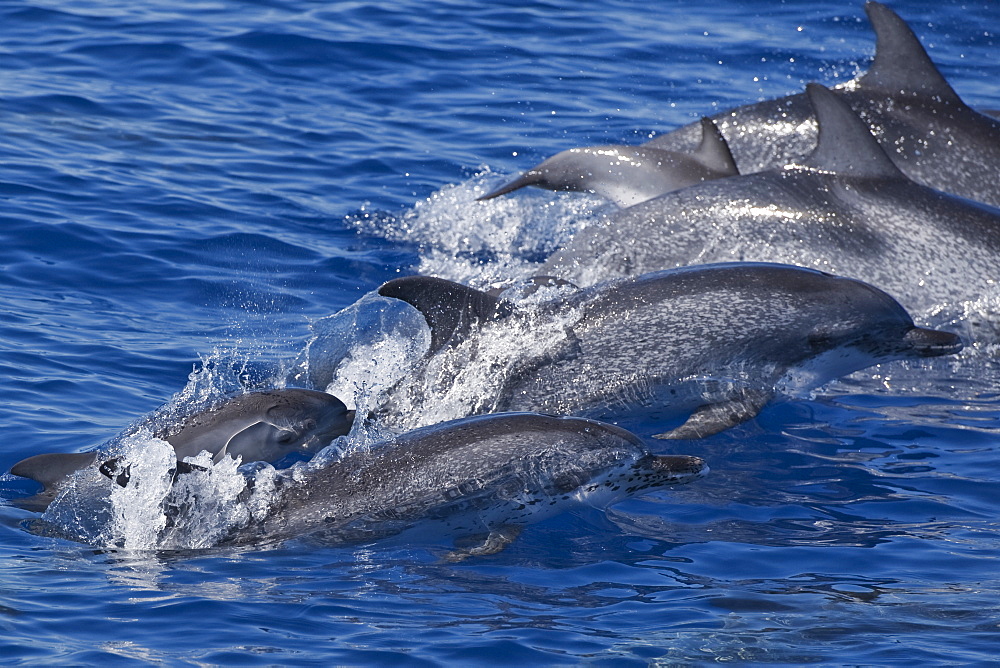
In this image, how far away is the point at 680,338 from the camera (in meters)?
9.67

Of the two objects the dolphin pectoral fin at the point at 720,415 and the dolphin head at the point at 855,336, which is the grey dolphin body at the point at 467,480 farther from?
the dolphin head at the point at 855,336

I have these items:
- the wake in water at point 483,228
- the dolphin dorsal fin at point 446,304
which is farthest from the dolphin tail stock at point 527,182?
the dolphin dorsal fin at point 446,304

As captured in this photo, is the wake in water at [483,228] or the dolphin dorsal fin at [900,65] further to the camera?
the dolphin dorsal fin at [900,65]

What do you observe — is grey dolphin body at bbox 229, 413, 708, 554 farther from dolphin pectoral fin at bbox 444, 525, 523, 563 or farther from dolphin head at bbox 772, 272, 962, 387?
dolphin head at bbox 772, 272, 962, 387

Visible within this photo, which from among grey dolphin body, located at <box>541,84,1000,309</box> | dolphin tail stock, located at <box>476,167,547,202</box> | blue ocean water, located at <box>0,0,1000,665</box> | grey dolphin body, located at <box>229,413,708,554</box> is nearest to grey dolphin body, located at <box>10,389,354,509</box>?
blue ocean water, located at <box>0,0,1000,665</box>

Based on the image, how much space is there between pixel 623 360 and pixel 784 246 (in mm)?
2647

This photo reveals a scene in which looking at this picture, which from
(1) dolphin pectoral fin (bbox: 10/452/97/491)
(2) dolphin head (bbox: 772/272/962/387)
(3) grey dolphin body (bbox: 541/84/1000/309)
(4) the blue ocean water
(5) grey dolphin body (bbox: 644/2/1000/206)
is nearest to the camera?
(4) the blue ocean water

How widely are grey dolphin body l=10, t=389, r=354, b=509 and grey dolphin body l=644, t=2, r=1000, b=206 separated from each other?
20.4 feet

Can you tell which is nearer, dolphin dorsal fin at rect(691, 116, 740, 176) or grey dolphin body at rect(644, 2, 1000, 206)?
dolphin dorsal fin at rect(691, 116, 740, 176)

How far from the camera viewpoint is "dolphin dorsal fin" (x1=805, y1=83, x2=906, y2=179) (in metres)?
11.5

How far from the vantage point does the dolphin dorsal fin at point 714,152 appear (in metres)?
12.6

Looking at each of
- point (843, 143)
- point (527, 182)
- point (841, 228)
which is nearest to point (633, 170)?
point (527, 182)

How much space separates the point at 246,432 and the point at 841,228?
547 centimetres

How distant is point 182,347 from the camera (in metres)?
11.0
